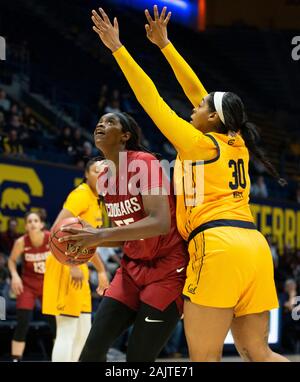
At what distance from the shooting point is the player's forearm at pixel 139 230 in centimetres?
406

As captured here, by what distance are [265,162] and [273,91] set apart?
2060 centimetres

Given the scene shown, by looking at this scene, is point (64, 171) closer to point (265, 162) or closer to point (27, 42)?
point (27, 42)

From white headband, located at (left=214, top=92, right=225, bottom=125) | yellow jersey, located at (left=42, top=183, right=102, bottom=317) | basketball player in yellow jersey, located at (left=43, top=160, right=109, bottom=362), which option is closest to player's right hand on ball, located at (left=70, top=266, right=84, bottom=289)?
basketball player in yellow jersey, located at (left=43, top=160, right=109, bottom=362)

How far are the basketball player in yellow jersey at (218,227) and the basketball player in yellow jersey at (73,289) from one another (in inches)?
85.2

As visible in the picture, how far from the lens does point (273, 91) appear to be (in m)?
24.4

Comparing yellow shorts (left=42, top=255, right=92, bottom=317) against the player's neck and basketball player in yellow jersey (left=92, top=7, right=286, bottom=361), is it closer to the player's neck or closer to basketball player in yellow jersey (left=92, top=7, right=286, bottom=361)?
the player's neck

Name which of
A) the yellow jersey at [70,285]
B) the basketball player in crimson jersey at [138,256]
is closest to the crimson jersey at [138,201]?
the basketball player in crimson jersey at [138,256]

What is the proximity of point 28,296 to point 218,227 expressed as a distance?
16.3 feet

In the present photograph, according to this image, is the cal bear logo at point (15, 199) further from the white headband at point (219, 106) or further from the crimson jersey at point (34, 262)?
the white headband at point (219, 106)

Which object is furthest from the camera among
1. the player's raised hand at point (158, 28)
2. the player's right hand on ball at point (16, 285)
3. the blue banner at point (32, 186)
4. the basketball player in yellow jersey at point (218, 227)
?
the blue banner at point (32, 186)

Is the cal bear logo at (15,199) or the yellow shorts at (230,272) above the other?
the cal bear logo at (15,199)

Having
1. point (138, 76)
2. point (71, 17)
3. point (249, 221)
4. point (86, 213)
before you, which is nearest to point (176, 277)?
point (249, 221)

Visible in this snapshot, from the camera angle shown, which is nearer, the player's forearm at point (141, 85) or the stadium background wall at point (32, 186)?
the player's forearm at point (141, 85)
